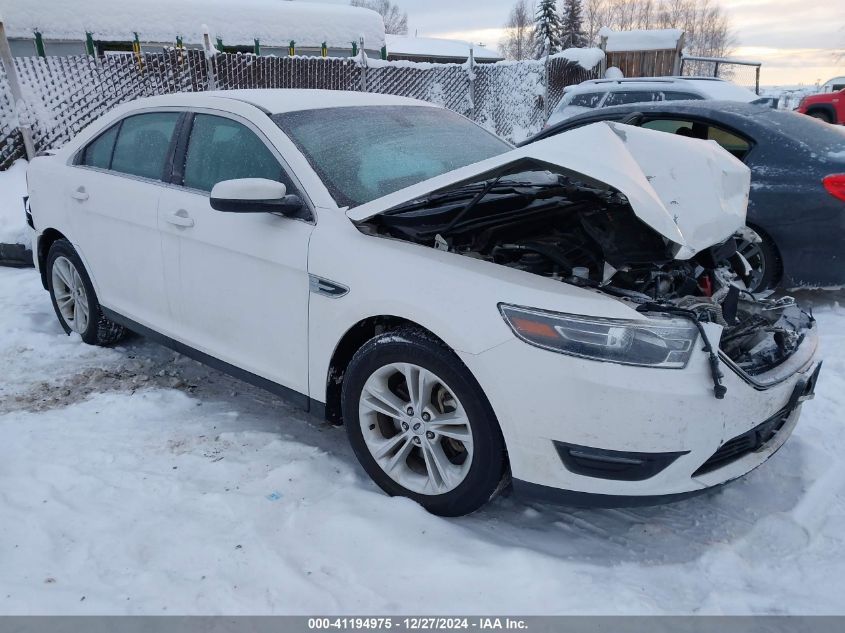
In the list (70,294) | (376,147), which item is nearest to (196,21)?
(70,294)

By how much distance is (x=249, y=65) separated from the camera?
11.8 m

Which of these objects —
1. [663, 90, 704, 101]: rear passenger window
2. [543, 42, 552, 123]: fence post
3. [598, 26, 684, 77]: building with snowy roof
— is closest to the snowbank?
[663, 90, 704, 101]: rear passenger window

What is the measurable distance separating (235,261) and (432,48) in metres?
35.8

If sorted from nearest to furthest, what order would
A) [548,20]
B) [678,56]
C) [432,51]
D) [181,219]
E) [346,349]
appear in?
1. [346,349]
2. [181,219]
3. [678,56]
4. [432,51]
5. [548,20]

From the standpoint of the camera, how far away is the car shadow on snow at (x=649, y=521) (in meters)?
2.45

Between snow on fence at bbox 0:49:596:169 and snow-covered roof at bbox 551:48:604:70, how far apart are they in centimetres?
19

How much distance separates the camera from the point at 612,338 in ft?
7.14

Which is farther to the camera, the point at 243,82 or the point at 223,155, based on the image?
the point at 243,82

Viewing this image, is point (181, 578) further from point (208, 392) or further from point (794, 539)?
point (794, 539)

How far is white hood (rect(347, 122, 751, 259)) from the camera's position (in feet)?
7.41

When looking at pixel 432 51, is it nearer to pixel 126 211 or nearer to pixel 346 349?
pixel 126 211

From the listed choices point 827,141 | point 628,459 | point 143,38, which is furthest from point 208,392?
point 143,38

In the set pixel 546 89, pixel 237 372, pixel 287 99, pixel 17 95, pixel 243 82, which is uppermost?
pixel 546 89
